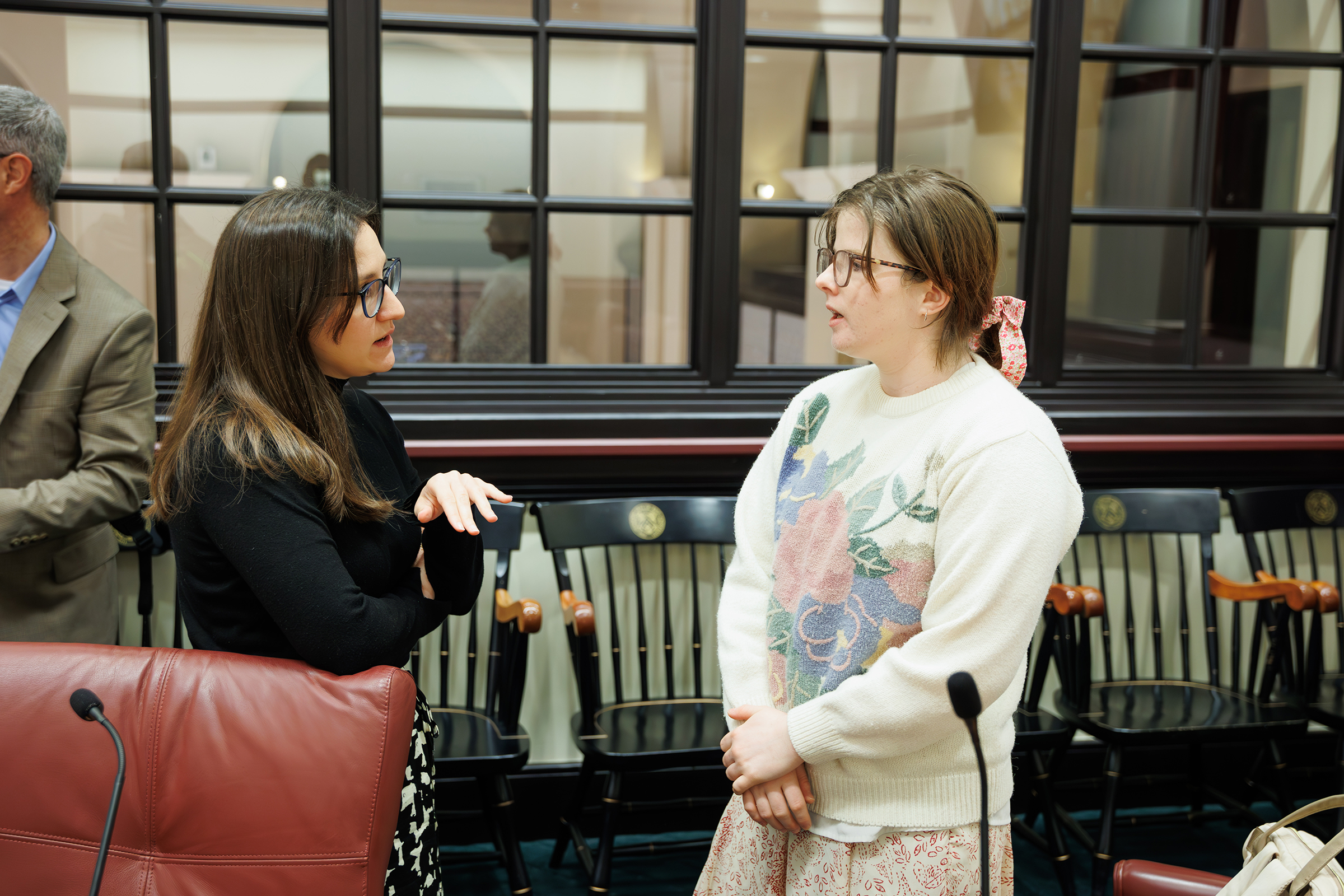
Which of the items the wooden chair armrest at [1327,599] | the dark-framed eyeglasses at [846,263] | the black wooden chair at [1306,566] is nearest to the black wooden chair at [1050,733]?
the black wooden chair at [1306,566]

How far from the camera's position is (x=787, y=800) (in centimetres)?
138

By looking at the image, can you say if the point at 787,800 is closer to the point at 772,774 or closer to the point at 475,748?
the point at 772,774

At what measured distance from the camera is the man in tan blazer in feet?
6.25

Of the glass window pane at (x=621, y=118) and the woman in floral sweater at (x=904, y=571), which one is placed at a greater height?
the glass window pane at (x=621, y=118)

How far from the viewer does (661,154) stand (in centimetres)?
296

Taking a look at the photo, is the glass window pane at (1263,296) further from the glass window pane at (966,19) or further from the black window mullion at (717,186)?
the black window mullion at (717,186)

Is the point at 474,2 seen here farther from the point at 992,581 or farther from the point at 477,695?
the point at 992,581

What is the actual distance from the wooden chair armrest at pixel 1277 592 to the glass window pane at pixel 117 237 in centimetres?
286

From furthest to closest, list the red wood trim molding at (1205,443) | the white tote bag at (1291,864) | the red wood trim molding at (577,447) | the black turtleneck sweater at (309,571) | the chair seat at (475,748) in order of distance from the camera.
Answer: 1. the red wood trim molding at (1205,443)
2. the red wood trim molding at (577,447)
3. the chair seat at (475,748)
4. the black turtleneck sweater at (309,571)
5. the white tote bag at (1291,864)

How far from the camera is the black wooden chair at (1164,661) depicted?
2568mm

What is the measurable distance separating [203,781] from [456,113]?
2.11 meters

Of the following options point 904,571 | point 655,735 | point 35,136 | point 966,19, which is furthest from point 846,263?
point 966,19

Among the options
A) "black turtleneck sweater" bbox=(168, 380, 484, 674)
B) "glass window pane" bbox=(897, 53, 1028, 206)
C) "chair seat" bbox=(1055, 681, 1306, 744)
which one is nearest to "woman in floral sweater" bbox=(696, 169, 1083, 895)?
"black turtleneck sweater" bbox=(168, 380, 484, 674)

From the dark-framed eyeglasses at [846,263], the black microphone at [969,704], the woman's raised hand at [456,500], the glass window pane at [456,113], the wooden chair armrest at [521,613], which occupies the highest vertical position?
the glass window pane at [456,113]
